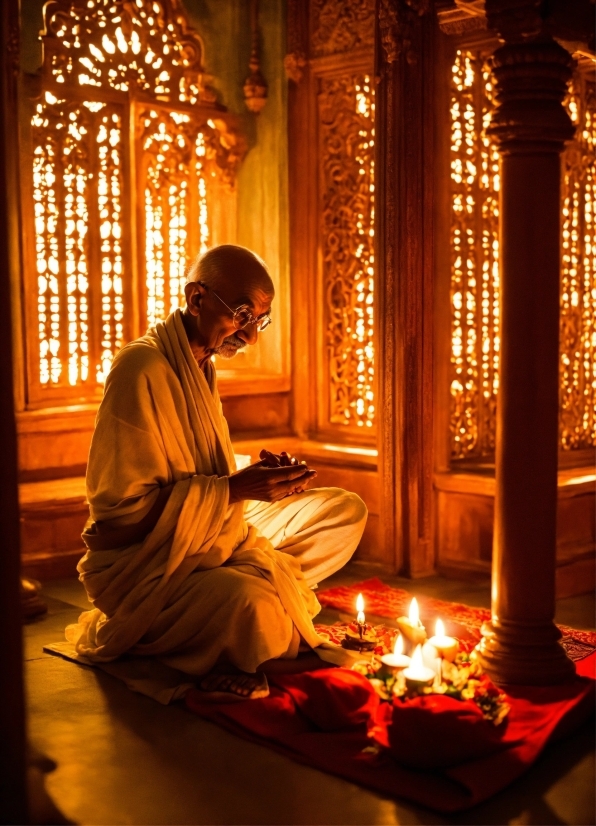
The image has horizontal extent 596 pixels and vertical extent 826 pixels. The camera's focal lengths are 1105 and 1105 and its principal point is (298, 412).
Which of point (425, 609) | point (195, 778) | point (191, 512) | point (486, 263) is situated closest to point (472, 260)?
point (486, 263)

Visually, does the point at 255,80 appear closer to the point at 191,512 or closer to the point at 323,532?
the point at 323,532

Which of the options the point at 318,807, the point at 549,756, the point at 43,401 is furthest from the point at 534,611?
the point at 43,401

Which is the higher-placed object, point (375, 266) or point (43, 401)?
point (375, 266)

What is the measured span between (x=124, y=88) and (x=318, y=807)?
4902mm

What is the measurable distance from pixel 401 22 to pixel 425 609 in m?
3.27

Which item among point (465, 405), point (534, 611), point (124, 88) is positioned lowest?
point (534, 611)

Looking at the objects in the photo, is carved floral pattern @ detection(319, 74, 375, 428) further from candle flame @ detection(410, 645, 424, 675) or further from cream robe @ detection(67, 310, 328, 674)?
candle flame @ detection(410, 645, 424, 675)

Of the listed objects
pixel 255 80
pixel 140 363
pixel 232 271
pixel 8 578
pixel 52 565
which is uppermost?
pixel 255 80

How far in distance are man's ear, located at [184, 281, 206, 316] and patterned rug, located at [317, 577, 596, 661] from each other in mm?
1653

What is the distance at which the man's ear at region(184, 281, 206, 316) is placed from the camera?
459 centimetres

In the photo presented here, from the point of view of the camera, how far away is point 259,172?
750 cm

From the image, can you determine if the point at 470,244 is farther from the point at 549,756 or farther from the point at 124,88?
the point at 549,756

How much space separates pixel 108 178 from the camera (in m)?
6.85

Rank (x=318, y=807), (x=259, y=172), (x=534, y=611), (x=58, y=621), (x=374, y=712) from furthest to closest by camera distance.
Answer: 1. (x=259, y=172)
2. (x=58, y=621)
3. (x=534, y=611)
4. (x=374, y=712)
5. (x=318, y=807)
